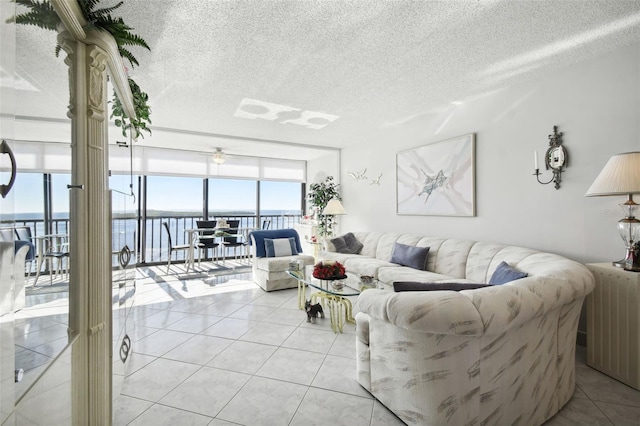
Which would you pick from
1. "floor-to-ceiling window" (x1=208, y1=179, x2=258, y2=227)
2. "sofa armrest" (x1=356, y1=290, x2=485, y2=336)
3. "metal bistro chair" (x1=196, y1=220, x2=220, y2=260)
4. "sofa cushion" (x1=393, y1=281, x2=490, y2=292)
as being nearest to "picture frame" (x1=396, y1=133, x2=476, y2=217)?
"sofa cushion" (x1=393, y1=281, x2=490, y2=292)

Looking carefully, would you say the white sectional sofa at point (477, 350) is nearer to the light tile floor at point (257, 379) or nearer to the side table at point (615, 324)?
the light tile floor at point (257, 379)

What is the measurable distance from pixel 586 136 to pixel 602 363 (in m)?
1.92

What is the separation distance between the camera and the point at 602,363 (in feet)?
7.42

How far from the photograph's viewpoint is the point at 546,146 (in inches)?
119

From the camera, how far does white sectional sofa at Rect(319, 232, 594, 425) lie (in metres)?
1.39

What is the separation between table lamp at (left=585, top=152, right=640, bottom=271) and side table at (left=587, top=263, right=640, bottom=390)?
0.13m

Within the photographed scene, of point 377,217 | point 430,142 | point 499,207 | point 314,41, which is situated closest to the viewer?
point 314,41

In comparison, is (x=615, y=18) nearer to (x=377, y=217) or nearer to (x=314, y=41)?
(x=314, y=41)

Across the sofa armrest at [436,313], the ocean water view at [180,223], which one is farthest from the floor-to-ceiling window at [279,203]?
the sofa armrest at [436,313]

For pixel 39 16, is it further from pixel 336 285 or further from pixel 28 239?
pixel 336 285

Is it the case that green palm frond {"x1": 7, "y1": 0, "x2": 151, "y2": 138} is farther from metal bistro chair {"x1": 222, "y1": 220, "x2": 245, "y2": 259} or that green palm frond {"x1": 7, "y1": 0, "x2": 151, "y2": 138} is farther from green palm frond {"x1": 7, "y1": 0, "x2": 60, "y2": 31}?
metal bistro chair {"x1": 222, "y1": 220, "x2": 245, "y2": 259}

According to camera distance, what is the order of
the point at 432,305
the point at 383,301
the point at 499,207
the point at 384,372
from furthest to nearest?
the point at 499,207 < the point at 384,372 < the point at 383,301 < the point at 432,305

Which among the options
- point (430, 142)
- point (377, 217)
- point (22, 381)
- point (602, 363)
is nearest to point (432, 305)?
point (22, 381)

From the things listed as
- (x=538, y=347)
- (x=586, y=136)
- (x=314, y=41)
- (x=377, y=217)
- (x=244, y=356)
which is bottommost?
(x=244, y=356)
